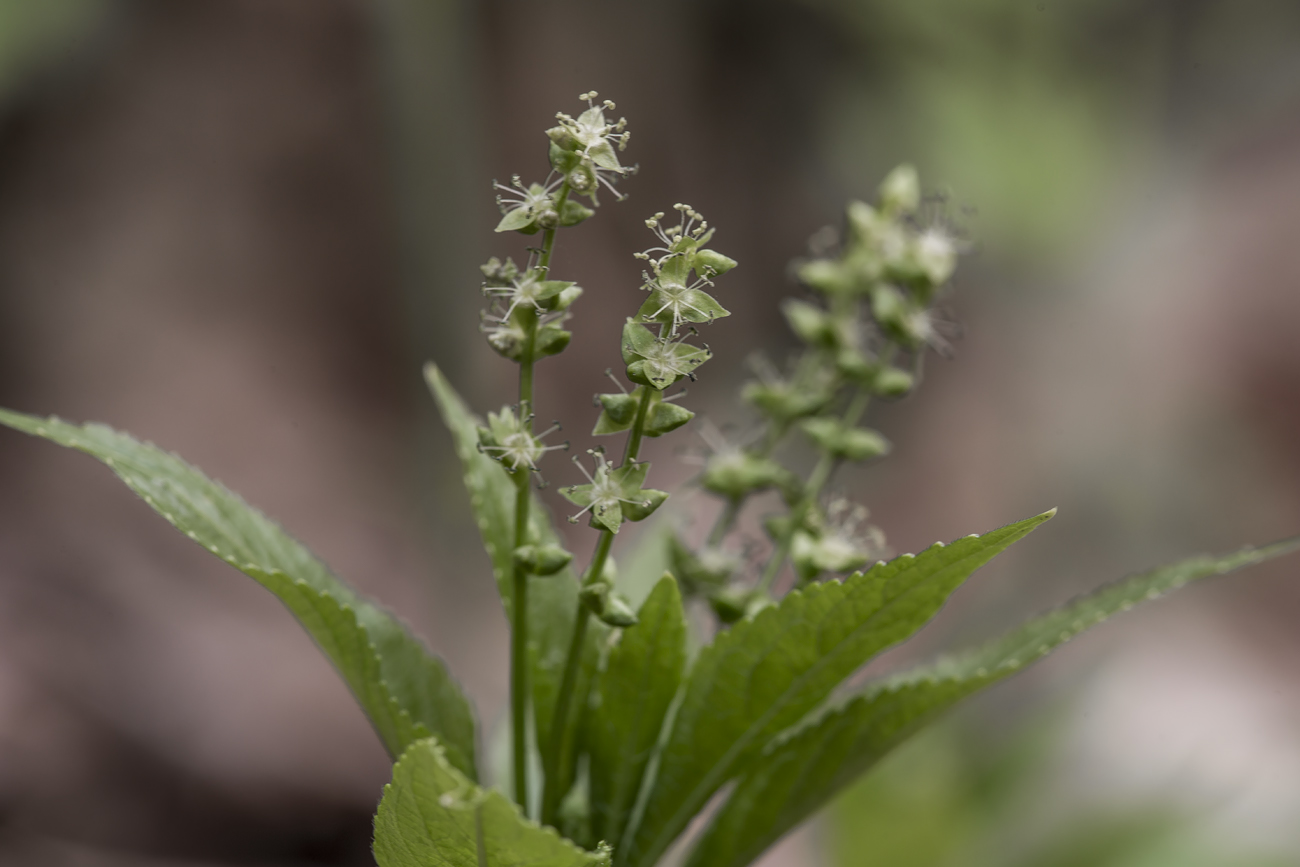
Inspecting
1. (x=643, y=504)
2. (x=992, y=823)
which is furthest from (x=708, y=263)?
(x=992, y=823)

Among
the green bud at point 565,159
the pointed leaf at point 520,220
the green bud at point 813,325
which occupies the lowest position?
the pointed leaf at point 520,220

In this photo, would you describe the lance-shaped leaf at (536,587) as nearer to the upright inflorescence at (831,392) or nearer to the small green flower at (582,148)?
the upright inflorescence at (831,392)

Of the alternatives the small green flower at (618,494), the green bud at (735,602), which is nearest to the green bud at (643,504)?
the small green flower at (618,494)

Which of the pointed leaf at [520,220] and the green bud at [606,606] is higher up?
the pointed leaf at [520,220]

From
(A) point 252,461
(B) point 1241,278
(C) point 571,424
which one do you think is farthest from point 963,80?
(A) point 252,461

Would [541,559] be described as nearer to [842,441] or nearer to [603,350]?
[842,441]

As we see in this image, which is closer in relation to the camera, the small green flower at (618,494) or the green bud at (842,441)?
the small green flower at (618,494)

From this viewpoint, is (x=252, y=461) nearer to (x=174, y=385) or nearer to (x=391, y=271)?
(x=174, y=385)
